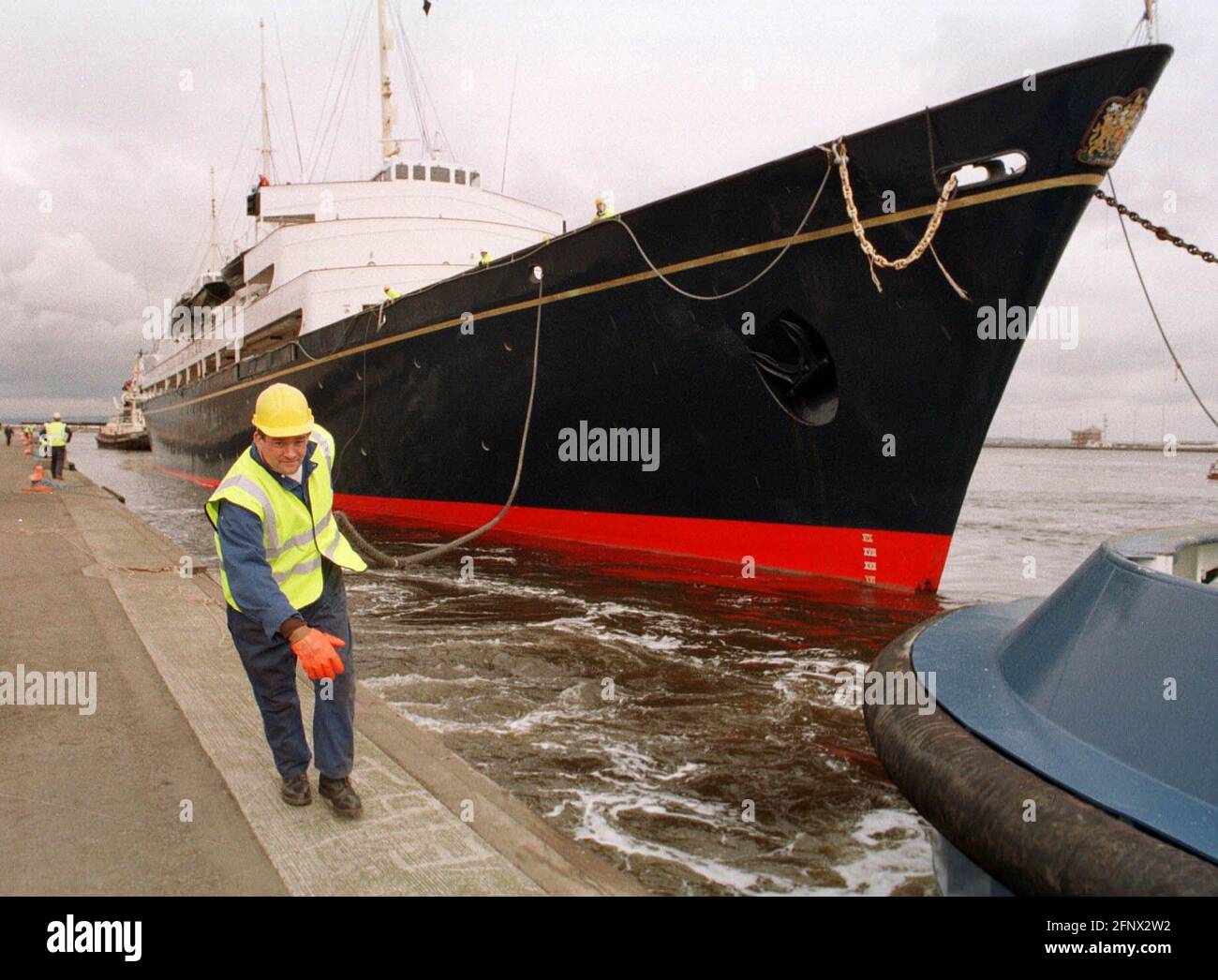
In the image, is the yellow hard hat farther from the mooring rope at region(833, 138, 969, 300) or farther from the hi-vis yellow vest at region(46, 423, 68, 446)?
the hi-vis yellow vest at region(46, 423, 68, 446)

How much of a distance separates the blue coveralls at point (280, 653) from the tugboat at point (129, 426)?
56.7 meters

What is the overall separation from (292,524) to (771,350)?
619 cm

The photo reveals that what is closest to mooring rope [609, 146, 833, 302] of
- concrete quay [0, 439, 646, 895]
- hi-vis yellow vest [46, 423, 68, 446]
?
concrete quay [0, 439, 646, 895]

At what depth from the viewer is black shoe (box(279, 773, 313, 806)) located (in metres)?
2.78

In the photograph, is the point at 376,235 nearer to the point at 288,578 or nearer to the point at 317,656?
the point at 288,578

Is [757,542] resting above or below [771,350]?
below

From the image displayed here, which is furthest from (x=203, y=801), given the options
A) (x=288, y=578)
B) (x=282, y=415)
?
(x=282, y=415)

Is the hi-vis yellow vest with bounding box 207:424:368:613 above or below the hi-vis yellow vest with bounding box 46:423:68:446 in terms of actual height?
below

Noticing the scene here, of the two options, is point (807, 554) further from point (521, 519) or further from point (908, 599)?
point (521, 519)

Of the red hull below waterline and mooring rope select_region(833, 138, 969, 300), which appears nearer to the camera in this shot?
mooring rope select_region(833, 138, 969, 300)

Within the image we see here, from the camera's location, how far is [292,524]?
9.05 feet

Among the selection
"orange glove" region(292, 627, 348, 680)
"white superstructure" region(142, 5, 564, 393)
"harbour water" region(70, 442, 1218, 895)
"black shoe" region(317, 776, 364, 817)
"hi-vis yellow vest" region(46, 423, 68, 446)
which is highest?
"white superstructure" region(142, 5, 564, 393)

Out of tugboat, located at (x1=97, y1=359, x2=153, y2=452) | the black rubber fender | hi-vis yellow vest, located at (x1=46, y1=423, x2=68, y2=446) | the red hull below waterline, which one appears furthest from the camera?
tugboat, located at (x1=97, y1=359, x2=153, y2=452)
